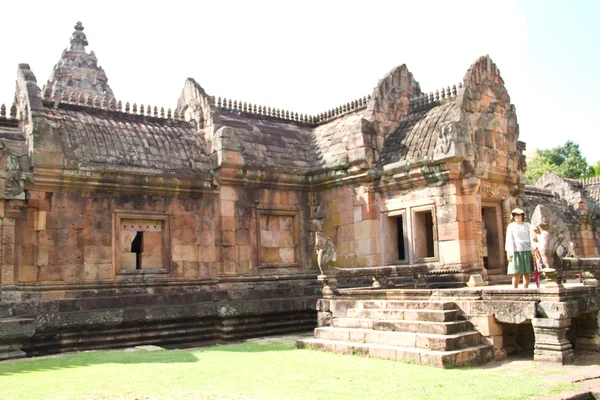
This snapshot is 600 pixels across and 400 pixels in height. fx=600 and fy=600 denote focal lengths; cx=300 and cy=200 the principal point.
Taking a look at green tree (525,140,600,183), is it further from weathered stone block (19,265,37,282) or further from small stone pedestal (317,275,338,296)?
weathered stone block (19,265,37,282)

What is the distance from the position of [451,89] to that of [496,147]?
1873mm

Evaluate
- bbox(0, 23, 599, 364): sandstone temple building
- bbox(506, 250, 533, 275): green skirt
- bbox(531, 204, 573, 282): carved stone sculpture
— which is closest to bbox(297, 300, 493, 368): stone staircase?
bbox(506, 250, 533, 275): green skirt

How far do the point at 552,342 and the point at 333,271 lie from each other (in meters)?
4.69

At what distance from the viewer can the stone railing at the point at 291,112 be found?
→ 1691cm

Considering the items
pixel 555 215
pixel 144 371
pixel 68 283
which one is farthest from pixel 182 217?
pixel 555 215

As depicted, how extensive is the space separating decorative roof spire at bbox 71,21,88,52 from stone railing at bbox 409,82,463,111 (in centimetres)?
1624

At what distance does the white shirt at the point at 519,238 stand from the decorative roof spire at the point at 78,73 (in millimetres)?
19226

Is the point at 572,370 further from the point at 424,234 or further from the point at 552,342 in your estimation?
the point at 424,234

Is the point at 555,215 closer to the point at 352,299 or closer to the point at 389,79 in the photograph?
the point at 352,299

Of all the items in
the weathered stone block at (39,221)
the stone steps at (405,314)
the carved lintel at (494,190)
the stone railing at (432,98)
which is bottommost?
the stone steps at (405,314)

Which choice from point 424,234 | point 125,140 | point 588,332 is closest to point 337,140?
point 424,234

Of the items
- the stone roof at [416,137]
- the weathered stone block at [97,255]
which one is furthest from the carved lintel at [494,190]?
the weathered stone block at [97,255]

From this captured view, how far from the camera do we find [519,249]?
10.2m

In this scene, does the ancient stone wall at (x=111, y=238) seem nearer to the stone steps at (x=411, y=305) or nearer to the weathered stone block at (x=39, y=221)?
the weathered stone block at (x=39, y=221)
